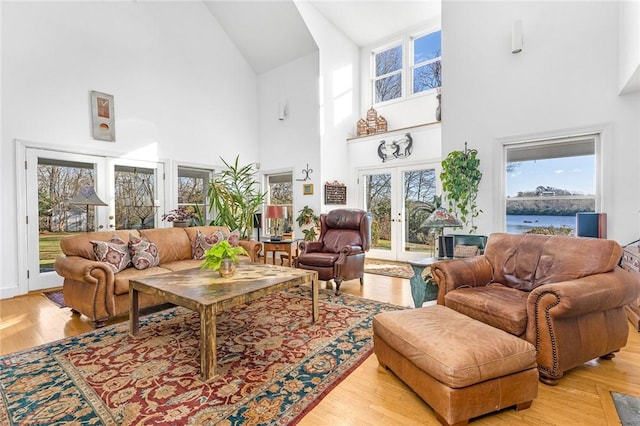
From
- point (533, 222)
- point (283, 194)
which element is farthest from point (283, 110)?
point (533, 222)

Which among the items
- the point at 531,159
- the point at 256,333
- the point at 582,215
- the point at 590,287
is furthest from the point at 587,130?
the point at 256,333

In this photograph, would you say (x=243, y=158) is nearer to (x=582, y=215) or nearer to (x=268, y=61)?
(x=268, y=61)

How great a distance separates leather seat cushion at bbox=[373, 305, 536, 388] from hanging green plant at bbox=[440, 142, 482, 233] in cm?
272

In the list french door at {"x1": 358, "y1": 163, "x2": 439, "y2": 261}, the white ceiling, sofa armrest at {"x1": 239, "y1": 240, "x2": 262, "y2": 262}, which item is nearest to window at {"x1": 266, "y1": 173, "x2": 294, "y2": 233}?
french door at {"x1": 358, "y1": 163, "x2": 439, "y2": 261}

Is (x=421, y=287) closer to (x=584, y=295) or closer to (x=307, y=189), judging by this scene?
(x=584, y=295)

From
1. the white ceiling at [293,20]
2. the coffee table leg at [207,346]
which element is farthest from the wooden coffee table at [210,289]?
the white ceiling at [293,20]

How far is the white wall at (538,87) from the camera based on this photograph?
337 cm

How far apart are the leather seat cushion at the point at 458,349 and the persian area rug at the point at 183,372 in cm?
58

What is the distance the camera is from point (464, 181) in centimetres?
421

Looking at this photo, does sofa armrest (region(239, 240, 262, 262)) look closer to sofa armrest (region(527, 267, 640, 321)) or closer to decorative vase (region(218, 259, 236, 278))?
decorative vase (region(218, 259, 236, 278))

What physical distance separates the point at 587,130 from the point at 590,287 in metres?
2.56

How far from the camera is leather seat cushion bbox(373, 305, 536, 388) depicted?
150 centimetres

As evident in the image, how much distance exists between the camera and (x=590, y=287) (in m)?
1.92

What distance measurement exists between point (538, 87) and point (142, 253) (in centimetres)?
514
